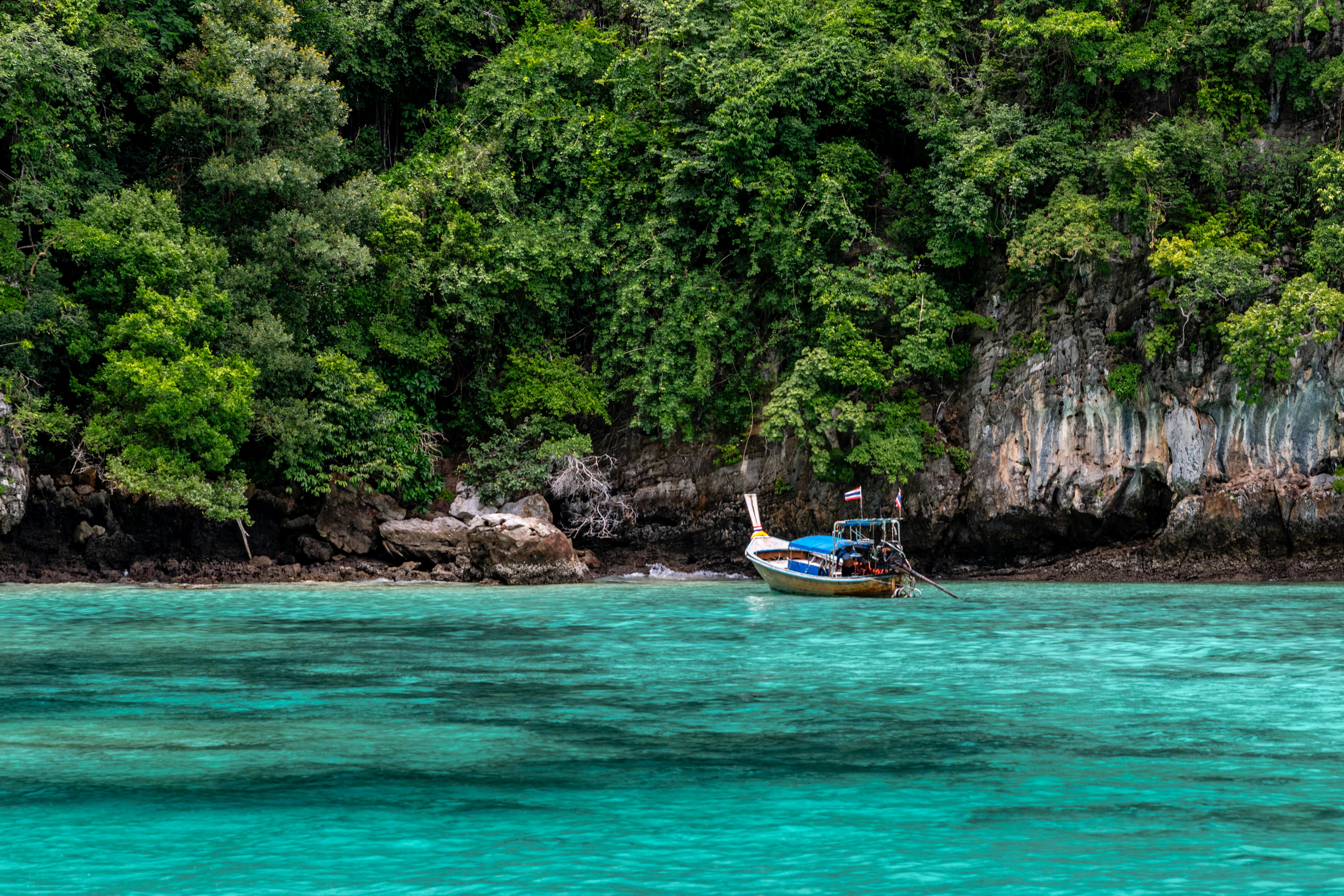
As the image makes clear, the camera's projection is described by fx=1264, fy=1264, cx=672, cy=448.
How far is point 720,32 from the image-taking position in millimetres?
29312

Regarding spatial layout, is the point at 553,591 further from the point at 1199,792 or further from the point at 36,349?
the point at 1199,792

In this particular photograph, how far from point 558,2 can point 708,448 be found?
13.2 meters

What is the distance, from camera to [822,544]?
24.4 m

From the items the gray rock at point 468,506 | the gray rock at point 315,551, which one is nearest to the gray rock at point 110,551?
the gray rock at point 315,551

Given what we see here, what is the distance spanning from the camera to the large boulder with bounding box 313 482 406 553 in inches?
1112

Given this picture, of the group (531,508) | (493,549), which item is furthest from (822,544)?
(531,508)

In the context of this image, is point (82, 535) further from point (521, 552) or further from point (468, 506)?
point (521, 552)

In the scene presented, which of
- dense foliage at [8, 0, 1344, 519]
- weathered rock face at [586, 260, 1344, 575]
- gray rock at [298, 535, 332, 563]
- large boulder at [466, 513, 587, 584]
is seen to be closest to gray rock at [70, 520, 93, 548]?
dense foliage at [8, 0, 1344, 519]

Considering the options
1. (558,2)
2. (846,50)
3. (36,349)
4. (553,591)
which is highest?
(558,2)

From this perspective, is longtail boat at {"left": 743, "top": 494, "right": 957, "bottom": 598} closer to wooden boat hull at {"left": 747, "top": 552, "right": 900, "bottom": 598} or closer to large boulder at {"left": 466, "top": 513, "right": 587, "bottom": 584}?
wooden boat hull at {"left": 747, "top": 552, "right": 900, "bottom": 598}

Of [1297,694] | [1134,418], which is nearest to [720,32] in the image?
[1134,418]

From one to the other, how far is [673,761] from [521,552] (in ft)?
61.6

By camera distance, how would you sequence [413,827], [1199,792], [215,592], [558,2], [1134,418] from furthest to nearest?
[558,2]
[1134,418]
[215,592]
[1199,792]
[413,827]

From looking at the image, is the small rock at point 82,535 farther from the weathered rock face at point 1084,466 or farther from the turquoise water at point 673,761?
the weathered rock face at point 1084,466
